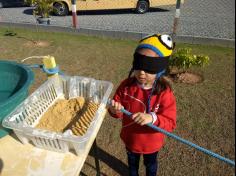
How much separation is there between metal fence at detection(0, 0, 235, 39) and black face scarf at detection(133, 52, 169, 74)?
5.58 meters

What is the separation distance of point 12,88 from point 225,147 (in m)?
2.37

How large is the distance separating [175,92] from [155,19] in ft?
17.6

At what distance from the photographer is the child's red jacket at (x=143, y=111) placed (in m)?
1.68

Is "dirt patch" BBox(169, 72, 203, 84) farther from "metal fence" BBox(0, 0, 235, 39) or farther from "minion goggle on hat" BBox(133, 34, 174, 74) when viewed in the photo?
"minion goggle on hat" BBox(133, 34, 174, 74)

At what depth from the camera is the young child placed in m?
1.50

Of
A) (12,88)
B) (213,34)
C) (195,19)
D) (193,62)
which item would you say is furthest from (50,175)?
(195,19)

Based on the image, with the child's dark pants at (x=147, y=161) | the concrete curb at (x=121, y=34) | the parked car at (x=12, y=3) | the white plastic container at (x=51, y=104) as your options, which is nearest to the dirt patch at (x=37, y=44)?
the concrete curb at (x=121, y=34)

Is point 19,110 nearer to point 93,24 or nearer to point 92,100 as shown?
point 92,100

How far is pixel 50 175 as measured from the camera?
1.35 metres

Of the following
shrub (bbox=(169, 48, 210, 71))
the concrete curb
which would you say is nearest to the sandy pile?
shrub (bbox=(169, 48, 210, 71))

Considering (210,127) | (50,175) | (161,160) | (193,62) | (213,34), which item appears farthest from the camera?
(213,34)

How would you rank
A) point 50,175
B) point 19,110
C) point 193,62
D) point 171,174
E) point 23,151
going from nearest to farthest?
point 50,175, point 23,151, point 19,110, point 171,174, point 193,62

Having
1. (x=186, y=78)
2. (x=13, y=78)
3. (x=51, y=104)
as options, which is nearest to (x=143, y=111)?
(x=51, y=104)

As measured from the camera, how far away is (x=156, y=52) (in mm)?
1494
